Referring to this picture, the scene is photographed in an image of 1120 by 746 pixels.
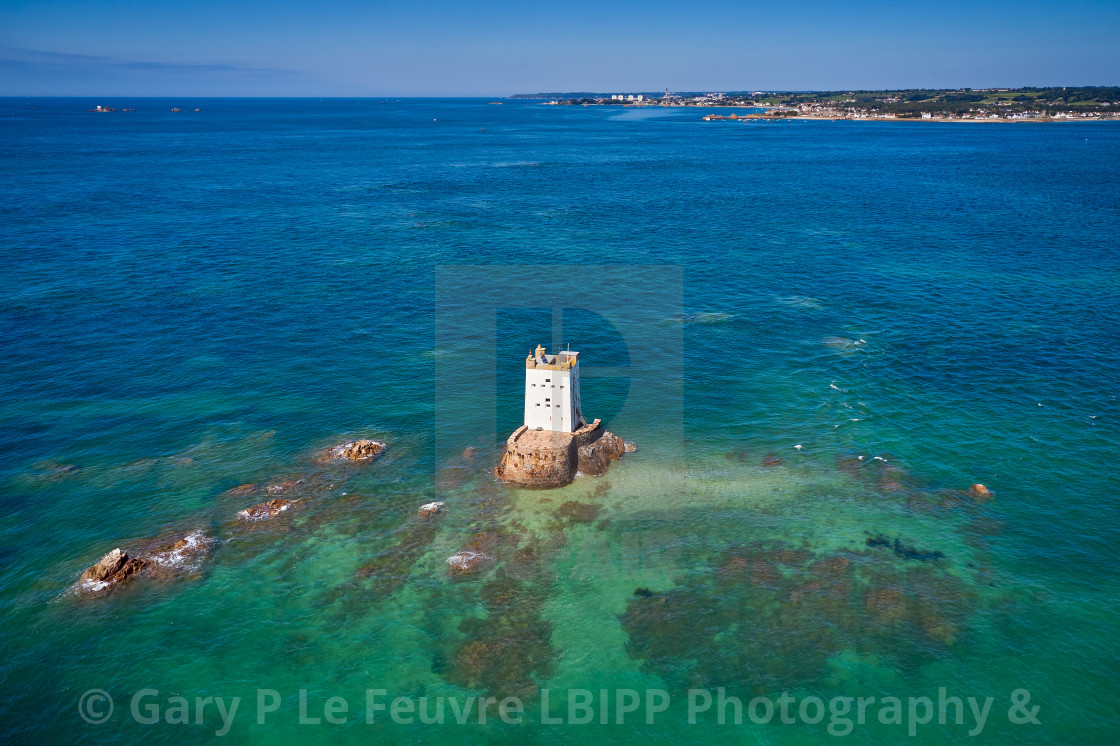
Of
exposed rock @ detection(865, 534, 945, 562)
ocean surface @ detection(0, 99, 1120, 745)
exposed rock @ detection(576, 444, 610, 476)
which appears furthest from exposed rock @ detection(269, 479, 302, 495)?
exposed rock @ detection(865, 534, 945, 562)

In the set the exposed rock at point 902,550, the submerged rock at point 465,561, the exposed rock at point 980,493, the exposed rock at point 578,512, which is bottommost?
the submerged rock at point 465,561

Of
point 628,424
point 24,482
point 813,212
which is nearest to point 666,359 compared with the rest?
point 628,424

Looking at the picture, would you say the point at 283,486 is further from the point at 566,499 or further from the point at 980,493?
the point at 980,493

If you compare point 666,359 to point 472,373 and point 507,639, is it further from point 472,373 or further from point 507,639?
point 507,639

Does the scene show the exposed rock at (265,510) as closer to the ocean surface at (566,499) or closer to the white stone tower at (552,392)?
the ocean surface at (566,499)

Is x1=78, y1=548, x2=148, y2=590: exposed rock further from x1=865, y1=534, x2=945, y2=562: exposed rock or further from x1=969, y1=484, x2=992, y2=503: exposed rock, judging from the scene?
x1=969, y1=484, x2=992, y2=503: exposed rock

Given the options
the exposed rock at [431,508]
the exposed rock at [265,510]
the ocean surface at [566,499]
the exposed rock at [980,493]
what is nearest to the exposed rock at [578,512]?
the ocean surface at [566,499]

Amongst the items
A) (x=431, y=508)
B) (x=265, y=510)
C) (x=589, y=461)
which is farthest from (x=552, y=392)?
(x=265, y=510)

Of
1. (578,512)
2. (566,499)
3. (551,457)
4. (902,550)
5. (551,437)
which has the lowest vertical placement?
(902,550)
